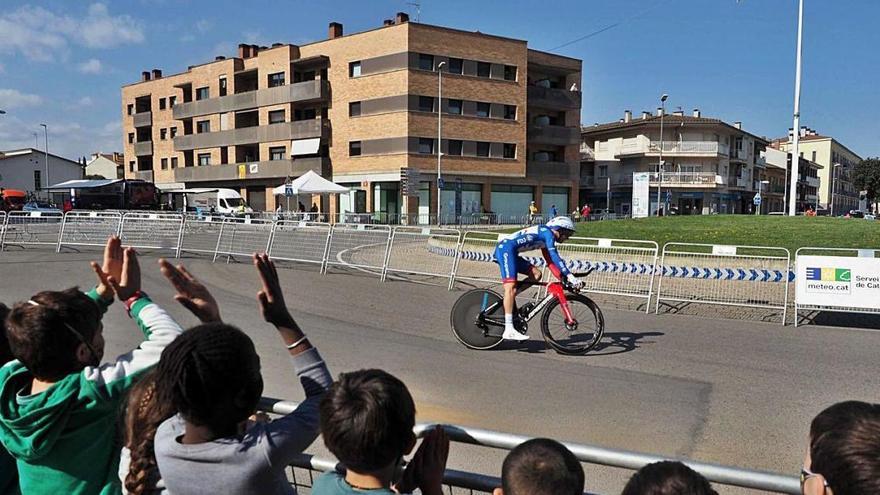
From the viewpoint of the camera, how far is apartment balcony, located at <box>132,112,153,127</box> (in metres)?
65.7

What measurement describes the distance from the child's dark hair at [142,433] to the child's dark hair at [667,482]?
1.47m

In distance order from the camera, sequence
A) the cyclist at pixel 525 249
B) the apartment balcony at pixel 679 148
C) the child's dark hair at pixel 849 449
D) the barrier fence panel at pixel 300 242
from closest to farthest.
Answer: the child's dark hair at pixel 849 449, the cyclist at pixel 525 249, the barrier fence panel at pixel 300 242, the apartment balcony at pixel 679 148

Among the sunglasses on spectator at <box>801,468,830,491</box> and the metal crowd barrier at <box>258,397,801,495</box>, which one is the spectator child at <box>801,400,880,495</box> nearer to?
the sunglasses on spectator at <box>801,468,830,491</box>

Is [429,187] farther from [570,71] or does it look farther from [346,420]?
[346,420]

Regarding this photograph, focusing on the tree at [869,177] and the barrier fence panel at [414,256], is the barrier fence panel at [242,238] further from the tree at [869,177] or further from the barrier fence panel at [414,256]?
the tree at [869,177]

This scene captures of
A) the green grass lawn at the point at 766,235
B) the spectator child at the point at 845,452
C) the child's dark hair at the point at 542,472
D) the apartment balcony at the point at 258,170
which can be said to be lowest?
the green grass lawn at the point at 766,235

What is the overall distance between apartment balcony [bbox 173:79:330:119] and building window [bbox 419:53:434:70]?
27.5 ft

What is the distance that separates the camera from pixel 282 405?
8.59 ft

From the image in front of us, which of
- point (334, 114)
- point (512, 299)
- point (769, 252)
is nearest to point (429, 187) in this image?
point (334, 114)

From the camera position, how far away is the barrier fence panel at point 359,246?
577 inches

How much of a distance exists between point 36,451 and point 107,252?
0.89 meters

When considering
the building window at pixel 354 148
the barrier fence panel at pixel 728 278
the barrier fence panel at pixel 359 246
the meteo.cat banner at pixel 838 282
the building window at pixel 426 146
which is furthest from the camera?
the building window at pixel 354 148

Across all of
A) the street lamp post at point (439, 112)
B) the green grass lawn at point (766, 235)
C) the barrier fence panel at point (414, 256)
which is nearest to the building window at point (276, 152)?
the street lamp post at point (439, 112)

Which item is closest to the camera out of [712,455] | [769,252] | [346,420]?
[346,420]
